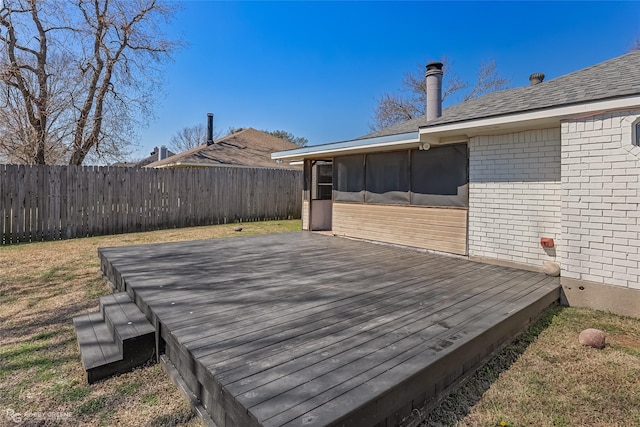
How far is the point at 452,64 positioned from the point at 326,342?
72.7 ft

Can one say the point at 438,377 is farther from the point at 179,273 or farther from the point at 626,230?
the point at 179,273

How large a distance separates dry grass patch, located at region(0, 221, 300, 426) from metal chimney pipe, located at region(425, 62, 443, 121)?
19.6 feet

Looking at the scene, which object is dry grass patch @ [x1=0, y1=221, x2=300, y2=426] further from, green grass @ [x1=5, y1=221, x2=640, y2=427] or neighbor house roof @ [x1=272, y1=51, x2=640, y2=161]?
neighbor house roof @ [x1=272, y1=51, x2=640, y2=161]

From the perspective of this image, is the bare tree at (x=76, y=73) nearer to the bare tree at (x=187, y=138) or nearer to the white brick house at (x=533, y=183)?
the white brick house at (x=533, y=183)

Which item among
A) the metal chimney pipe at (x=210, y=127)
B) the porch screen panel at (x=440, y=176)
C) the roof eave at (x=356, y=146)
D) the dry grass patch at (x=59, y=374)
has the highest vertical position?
the metal chimney pipe at (x=210, y=127)

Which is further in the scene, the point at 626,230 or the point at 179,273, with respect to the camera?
the point at 179,273

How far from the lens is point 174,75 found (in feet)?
45.2

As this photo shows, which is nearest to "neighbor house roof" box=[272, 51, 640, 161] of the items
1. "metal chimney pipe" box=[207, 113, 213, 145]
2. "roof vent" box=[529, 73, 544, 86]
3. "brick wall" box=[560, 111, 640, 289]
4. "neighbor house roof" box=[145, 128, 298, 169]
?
"brick wall" box=[560, 111, 640, 289]

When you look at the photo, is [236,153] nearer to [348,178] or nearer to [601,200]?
[348,178]

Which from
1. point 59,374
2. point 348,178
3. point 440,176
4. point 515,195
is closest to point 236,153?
point 348,178

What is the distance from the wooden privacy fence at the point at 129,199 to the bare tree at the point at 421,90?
435 inches

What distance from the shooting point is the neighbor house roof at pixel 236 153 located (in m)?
14.5

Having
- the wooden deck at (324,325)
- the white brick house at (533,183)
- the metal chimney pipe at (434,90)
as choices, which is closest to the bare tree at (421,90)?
the metal chimney pipe at (434,90)

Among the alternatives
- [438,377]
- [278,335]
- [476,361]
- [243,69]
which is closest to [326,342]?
[278,335]
